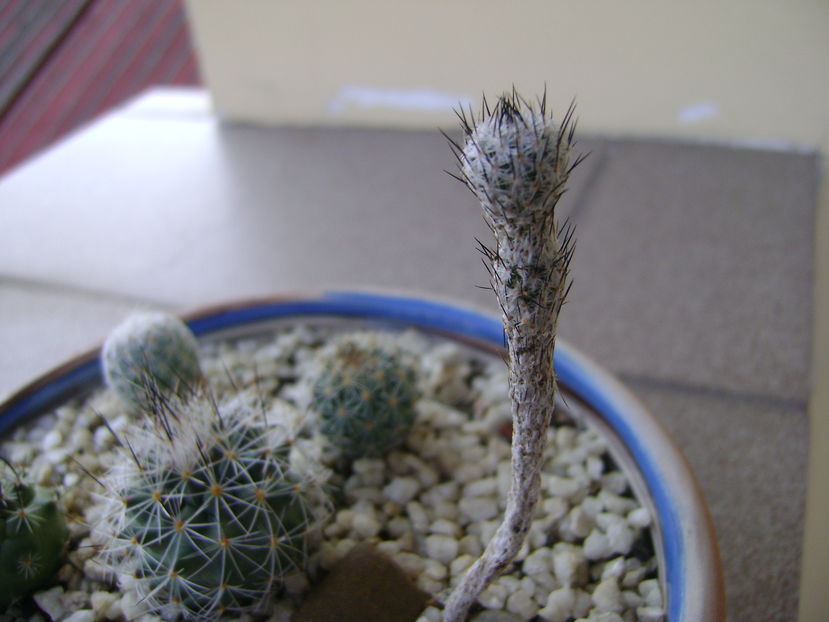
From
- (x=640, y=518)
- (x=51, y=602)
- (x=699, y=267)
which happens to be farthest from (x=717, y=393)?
(x=51, y=602)

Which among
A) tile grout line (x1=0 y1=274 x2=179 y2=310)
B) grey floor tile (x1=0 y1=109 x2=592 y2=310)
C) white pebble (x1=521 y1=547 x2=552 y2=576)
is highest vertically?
grey floor tile (x1=0 y1=109 x2=592 y2=310)

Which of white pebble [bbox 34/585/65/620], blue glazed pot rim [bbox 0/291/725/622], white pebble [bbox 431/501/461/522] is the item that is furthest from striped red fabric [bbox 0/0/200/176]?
white pebble [bbox 431/501/461/522]

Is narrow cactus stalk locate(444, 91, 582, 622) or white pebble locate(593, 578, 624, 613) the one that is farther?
white pebble locate(593, 578, 624, 613)

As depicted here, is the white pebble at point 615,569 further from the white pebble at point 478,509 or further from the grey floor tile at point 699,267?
the grey floor tile at point 699,267

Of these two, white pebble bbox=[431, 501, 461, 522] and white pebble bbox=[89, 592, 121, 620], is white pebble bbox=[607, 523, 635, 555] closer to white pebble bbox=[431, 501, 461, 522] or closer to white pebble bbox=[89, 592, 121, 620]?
white pebble bbox=[431, 501, 461, 522]

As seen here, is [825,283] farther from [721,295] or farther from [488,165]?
[488,165]

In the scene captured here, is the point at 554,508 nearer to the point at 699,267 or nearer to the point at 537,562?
the point at 537,562

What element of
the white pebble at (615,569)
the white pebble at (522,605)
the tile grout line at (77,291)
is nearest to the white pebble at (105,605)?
the white pebble at (522,605)

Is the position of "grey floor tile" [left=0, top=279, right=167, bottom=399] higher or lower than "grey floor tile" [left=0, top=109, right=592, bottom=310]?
lower
